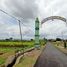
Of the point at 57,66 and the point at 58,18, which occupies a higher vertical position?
the point at 58,18

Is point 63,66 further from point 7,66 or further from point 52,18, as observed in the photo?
point 52,18

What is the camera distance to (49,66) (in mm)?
17281

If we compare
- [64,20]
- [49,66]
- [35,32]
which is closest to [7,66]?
[49,66]

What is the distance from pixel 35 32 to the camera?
4278 cm

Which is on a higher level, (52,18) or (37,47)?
(52,18)

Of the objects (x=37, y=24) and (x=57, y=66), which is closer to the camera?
(x=57, y=66)

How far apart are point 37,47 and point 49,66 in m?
28.2

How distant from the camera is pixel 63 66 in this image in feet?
56.7

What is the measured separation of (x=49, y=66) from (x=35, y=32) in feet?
84.3

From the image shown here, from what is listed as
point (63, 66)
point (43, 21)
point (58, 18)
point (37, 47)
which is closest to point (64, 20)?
point (58, 18)

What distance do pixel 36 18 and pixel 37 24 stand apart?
4.27 feet

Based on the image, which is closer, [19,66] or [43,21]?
[19,66]

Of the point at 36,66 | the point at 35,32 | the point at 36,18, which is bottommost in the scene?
the point at 36,66

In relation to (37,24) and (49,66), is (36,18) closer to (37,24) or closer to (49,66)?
(37,24)
